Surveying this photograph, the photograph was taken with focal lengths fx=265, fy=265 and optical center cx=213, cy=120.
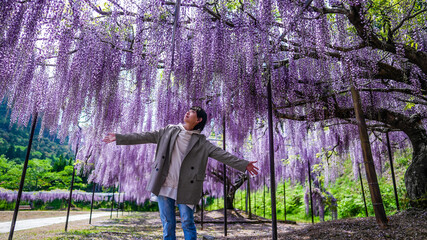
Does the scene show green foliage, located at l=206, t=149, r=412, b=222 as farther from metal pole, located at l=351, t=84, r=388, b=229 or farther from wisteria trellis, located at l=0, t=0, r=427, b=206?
metal pole, located at l=351, t=84, r=388, b=229

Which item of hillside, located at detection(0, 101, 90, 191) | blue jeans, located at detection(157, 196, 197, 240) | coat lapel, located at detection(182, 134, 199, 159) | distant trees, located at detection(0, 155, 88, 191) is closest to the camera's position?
blue jeans, located at detection(157, 196, 197, 240)

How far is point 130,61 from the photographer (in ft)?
16.5

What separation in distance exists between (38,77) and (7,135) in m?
46.1

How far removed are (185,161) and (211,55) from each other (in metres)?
2.40

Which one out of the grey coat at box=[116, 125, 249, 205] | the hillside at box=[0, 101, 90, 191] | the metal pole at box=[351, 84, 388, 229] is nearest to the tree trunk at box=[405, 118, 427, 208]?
the metal pole at box=[351, 84, 388, 229]

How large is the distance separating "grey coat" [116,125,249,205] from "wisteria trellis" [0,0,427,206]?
6.50 feet

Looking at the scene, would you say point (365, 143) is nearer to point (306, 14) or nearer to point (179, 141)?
point (306, 14)

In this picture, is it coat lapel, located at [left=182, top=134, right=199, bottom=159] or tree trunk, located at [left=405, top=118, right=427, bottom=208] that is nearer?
coat lapel, located at [left=182, top=134, right=199, bottom=159]

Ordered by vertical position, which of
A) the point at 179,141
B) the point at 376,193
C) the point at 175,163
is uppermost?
Result: the point at 179,141

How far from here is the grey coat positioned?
2559 mm

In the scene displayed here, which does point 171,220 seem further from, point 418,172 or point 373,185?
point 418,172

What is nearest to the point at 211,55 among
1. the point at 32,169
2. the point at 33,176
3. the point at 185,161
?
the point at 185,161

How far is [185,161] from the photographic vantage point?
2.70 m

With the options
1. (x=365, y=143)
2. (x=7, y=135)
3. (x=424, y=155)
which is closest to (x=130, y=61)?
(x=365, y=143)
